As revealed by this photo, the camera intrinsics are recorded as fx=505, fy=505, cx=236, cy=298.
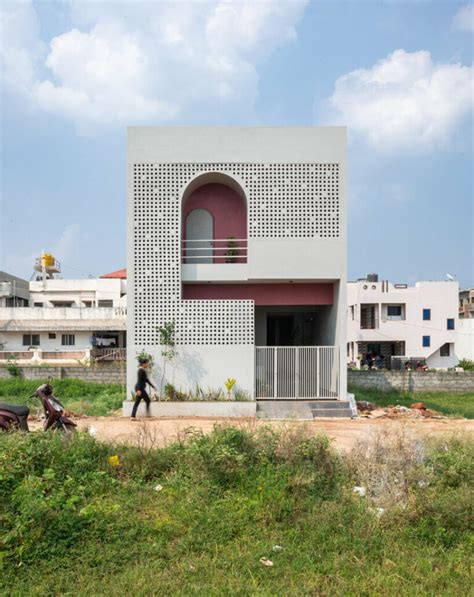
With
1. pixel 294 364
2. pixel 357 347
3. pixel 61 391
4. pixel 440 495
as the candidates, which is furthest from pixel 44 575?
pixel 357 347

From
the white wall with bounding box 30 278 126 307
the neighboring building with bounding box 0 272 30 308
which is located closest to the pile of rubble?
the white wall with bounding box 30 278 126 307

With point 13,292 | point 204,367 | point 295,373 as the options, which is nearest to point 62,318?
point 13,292

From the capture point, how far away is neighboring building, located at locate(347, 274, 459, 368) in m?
35.7

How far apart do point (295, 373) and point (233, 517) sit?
901 centimetres

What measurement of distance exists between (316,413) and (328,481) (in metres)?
7.52

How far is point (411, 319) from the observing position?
35.8 m

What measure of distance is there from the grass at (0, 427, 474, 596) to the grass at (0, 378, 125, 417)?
30.1 feet

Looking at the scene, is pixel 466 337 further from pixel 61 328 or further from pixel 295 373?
pixel 61 328

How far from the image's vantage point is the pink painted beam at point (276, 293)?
1507 cm

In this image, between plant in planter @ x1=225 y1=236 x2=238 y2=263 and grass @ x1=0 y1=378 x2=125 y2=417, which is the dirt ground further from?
plant in planter @ x1=225 y1=236 x2=238 y2=263

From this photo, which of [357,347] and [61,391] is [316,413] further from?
[357,347]

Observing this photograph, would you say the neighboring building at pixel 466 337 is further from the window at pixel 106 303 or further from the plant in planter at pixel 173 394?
the plant in planter at pixel 173 394

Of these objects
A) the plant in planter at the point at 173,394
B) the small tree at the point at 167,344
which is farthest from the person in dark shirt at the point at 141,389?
the small tree at the point at 167,344

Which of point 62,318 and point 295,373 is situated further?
point 62,318
